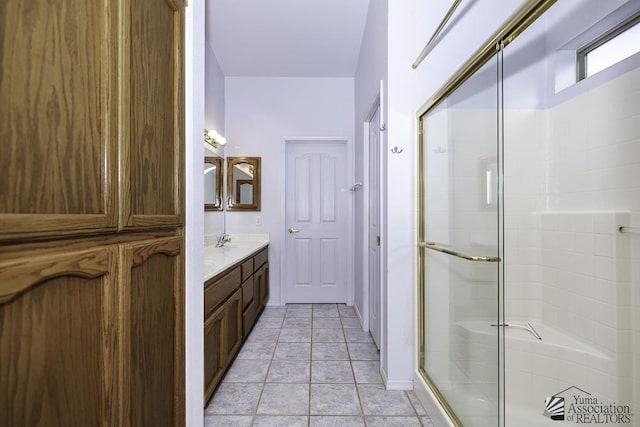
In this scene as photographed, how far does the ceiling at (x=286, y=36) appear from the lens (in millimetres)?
2629

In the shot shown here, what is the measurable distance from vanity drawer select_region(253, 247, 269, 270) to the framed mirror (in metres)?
0.72

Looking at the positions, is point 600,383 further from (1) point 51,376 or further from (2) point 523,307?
(1) point 51,376

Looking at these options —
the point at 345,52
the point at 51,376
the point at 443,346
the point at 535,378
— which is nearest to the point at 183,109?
the point at 51,376

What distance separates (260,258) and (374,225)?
4.31ft

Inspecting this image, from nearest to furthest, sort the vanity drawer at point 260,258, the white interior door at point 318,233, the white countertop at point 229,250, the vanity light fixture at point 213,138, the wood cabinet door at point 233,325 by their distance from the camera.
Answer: the white countertop at point 229,250 → the wood cabinet door at point 233,325 → the vanity drawer at point 260,258 → the vanity light fixture at point 213,138 → the white interior door at point 318,233

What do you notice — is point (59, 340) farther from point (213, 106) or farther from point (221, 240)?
point (213, 106)

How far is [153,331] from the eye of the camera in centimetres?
100

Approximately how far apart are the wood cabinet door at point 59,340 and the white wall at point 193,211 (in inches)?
17.8

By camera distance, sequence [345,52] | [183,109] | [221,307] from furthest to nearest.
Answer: [345,52], [221,307], [183,109]

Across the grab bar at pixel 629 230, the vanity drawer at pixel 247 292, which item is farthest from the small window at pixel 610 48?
the vanity drawer at pixel 247 292

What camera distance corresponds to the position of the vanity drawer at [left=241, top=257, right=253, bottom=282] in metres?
2.58

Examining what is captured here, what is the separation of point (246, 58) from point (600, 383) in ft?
12.9

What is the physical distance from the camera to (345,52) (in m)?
3.30

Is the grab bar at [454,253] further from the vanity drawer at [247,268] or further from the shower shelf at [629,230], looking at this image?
the vanity drawer at [247,268]
